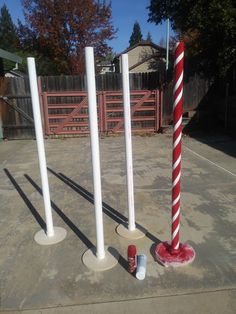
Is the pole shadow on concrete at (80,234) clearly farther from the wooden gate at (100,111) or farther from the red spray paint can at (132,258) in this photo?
the wooden gate at (100,111)

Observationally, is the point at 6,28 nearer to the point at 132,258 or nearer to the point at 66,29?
the point at 66,29

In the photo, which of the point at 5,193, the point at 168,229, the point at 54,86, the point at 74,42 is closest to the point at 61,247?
the point at 168,229

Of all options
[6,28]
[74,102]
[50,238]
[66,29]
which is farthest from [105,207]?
[6,28]

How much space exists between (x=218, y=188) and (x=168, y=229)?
1.77 meters

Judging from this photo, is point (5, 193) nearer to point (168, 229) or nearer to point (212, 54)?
point (168, 229)

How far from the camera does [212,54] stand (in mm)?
9320

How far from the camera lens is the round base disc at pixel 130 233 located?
11.8 feet

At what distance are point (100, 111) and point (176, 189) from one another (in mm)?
7529

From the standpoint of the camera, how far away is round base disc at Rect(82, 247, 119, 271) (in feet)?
9.89

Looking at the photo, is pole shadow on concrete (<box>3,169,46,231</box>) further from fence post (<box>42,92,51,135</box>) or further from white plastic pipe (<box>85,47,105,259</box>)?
fence post (<box>42,92,51,135</box>)

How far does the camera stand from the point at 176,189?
9.98 ft

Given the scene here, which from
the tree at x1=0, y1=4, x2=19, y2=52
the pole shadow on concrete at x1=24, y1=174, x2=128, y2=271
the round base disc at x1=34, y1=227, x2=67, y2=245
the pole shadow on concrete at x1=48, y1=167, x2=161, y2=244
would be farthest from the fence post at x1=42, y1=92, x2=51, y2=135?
the tree at x1=0, y1=4, x2=19, y2=52

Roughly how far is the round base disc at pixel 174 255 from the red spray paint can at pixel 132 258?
33 cm

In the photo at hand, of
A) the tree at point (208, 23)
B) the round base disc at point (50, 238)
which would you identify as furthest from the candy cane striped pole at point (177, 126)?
the tree at point (208, 23)
